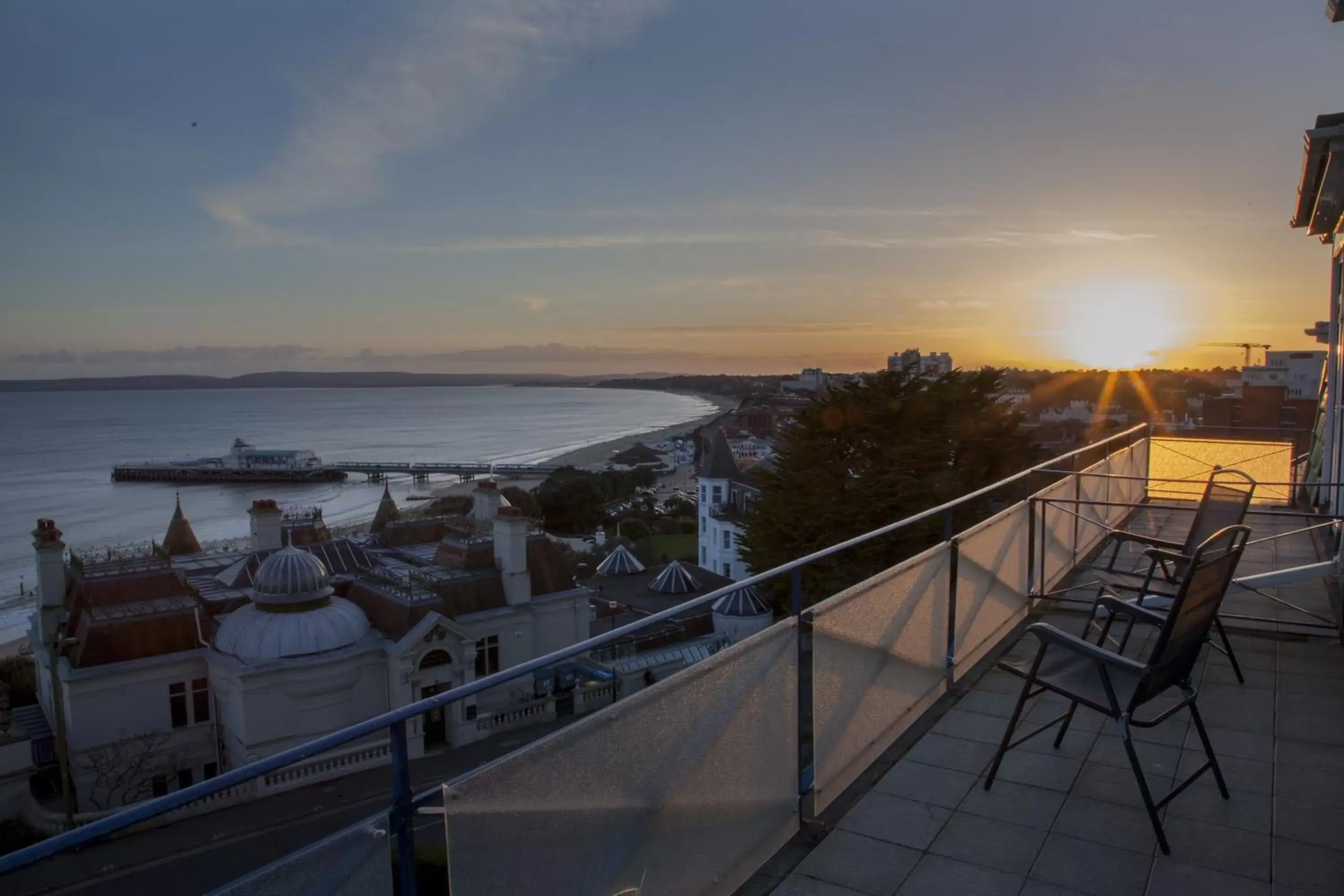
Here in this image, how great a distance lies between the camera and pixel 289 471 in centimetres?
9462

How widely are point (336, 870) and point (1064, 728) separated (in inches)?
115

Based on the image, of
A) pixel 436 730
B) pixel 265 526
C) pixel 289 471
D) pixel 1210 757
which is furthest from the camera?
pixel 289 471

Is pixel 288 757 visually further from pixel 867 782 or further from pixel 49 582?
pixel 49 582

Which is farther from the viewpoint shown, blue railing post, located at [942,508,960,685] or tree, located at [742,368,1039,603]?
tree, located at [742,368,1039,603]

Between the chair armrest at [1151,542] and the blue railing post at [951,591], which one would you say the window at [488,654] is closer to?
the chair armrest at [1151,542]

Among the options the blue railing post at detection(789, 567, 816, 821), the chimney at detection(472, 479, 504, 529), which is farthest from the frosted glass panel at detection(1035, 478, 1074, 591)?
the chimney at detection(472, 479, 504, 529)

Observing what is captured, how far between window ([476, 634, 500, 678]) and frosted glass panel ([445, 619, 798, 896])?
1933cm

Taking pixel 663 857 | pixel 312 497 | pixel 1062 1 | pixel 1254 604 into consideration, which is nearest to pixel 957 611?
pixel 663 857

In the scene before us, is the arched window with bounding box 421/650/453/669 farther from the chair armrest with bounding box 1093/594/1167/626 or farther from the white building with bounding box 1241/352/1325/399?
the white building with bounding box 1241/352/1325/399

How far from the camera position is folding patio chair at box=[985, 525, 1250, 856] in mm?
2719

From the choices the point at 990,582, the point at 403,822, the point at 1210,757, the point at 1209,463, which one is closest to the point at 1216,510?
the point at 990,582

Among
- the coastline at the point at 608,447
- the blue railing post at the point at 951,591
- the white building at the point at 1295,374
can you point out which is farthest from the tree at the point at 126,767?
the coastline at the point at 608,447

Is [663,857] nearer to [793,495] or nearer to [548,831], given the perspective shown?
[548,831]

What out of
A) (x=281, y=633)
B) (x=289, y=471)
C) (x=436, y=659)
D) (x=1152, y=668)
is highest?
(x=1152, y=668)
